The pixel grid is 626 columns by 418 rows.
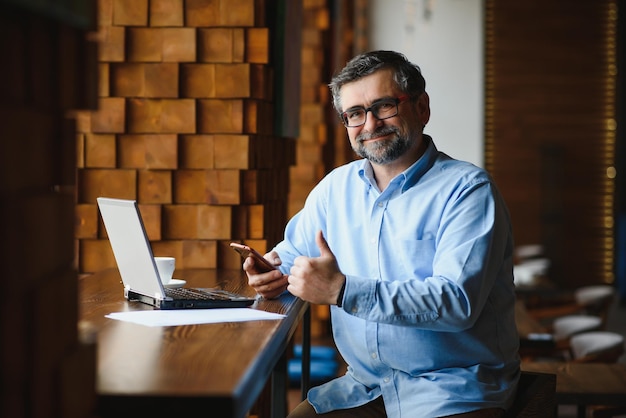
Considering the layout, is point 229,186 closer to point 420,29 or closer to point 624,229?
point 420,29

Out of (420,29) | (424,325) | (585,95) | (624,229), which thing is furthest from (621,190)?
(424,325)

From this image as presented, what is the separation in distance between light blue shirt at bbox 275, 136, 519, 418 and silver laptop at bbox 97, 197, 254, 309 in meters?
0.36

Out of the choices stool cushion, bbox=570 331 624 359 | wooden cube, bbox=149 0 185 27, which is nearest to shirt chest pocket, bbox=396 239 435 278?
wooden cube, bbox=149 0 185 27

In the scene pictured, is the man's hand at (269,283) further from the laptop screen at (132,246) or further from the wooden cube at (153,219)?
the wooden cube at (153,219)

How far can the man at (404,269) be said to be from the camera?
2139 mm

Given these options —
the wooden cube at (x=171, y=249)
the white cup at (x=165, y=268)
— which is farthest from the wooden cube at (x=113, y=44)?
the white cup at (x=165, y=268)

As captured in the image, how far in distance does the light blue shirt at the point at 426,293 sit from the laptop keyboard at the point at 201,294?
329mm

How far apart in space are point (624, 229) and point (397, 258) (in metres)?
8.37

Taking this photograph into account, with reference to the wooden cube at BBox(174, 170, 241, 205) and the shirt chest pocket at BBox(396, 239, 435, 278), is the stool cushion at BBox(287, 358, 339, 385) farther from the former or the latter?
the shirt chest pocket at BBox(396, 239, 435, 278)

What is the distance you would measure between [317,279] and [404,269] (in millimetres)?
392

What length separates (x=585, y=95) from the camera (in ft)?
34.2

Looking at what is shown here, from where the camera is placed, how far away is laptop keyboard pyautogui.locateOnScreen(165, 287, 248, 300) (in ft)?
7.56

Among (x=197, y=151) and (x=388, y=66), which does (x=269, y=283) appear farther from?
(x=197, y=151)

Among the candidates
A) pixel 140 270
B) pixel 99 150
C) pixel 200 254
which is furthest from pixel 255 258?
pixel 99 150
